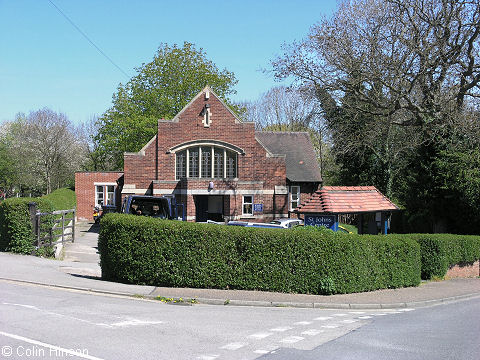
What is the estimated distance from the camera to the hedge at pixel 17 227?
727 inches

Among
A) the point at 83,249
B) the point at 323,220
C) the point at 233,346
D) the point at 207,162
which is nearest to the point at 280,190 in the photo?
the point at 207,162

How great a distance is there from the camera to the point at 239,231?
1388 cm

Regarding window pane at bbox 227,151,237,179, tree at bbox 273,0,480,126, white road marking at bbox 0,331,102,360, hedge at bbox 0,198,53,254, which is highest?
tree at bbox 273,0,480,126

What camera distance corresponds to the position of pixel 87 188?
40.7 metres

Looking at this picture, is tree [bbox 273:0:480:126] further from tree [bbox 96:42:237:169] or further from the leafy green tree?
the leafy green tree

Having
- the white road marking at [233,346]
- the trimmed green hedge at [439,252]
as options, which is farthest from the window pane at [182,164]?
the white road marking at [233,346]

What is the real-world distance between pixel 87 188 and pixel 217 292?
3011 centimetres

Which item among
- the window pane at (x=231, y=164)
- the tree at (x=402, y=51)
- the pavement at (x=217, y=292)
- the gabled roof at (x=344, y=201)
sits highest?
the tree at (x=402, y=51)

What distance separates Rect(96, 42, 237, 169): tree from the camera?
47.9 metres

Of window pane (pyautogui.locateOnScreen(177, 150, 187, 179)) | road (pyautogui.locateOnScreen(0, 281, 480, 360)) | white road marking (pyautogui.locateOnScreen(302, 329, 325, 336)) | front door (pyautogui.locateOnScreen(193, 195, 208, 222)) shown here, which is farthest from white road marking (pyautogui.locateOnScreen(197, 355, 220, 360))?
window pane (pyautogui.locateOnScreen(177, 150, 187, 179))

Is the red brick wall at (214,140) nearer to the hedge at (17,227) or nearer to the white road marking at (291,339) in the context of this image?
the hedge at (17,227)

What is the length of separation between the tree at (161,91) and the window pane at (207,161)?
17054 mm

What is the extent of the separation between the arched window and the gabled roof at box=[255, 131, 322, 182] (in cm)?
511

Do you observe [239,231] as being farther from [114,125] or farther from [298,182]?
[114,125]
